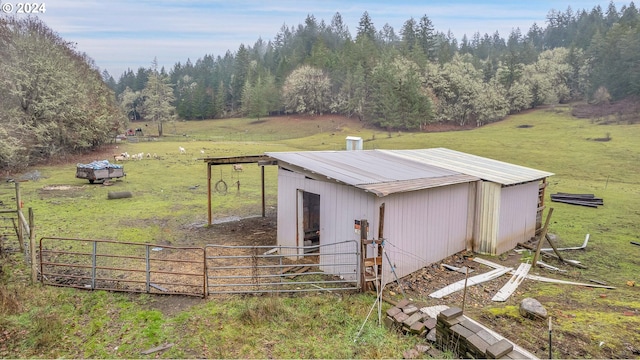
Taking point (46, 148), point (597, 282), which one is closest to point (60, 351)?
point (597, 282)

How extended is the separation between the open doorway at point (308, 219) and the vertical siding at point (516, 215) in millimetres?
5840

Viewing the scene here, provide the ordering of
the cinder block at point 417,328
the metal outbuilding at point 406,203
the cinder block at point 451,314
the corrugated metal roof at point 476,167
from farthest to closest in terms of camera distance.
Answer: the corrugated metal roof at point 476,167, the metal outbuilding at point 406,203, the cinder block at point 417,328, the cinder block at point 451,314

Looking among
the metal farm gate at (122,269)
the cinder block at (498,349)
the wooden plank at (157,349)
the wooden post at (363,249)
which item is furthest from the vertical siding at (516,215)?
the wooden plank at (157,349)

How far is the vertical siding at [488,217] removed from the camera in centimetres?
1174

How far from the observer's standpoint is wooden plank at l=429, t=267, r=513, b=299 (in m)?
8.88

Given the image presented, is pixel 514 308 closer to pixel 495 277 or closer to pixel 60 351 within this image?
pixel 495 277

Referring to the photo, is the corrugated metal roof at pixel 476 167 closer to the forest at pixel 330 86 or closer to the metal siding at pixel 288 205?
the metal siding at pixel 288 205

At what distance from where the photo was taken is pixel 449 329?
20.4 feet

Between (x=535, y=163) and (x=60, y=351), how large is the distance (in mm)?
34475

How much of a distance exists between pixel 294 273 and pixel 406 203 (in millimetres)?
3373

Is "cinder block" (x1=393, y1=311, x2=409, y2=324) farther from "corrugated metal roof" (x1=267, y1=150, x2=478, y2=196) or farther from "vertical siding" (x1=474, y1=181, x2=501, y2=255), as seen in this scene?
"vertical siding" (x1=474, y1=181, x2=501, y2=255)

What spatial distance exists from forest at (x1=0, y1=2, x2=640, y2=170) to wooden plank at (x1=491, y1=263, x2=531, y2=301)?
28717mm

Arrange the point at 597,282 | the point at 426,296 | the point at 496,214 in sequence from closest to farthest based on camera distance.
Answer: the point at 426,296 → the point at 597,282 → the point at 496,214

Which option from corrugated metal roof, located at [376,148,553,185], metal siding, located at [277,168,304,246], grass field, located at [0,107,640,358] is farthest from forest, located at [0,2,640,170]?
corrugated metal roof, located at [376,148,553,185]
